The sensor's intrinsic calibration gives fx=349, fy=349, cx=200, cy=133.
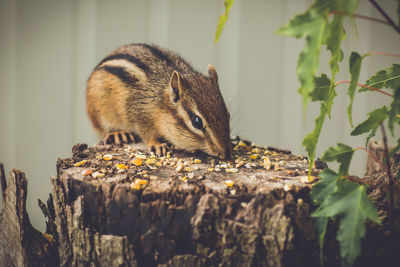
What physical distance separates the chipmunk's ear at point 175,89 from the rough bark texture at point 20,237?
937 mm

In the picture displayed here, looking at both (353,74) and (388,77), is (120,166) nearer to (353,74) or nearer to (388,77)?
(353,74)

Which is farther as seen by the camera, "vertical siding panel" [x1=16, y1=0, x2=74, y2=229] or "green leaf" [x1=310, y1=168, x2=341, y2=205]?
"vertical siding panel" [x1=16, y1=0, x2=74, y2=229]

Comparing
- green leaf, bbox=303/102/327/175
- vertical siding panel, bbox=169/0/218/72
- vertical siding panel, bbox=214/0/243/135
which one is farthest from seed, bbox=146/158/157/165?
vertical siding panel, bbox=169/0/218/72

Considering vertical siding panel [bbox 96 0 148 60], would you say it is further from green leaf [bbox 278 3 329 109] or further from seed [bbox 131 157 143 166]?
green leaf [bbox 278 3 329 109]

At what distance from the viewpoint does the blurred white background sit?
337 centimetres

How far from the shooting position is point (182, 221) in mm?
1291

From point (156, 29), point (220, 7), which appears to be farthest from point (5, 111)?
A: point (220, 7)

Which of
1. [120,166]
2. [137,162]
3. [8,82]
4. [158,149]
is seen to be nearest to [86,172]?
[120,166]

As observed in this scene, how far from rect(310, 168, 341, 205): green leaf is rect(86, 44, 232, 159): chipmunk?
71 centimetres

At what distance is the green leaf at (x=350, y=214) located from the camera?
3.23 ft

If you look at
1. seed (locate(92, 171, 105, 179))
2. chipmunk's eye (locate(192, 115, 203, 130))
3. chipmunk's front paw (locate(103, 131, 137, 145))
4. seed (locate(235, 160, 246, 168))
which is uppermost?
chipmunk's eye (locate(192, 115, 203, 130))

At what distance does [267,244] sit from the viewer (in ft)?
4.05

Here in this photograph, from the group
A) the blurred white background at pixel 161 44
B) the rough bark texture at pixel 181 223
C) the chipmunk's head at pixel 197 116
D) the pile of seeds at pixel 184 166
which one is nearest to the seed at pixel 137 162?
the pile of seeds at pixel 184 166

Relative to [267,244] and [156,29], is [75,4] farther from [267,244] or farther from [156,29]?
[267,244]
